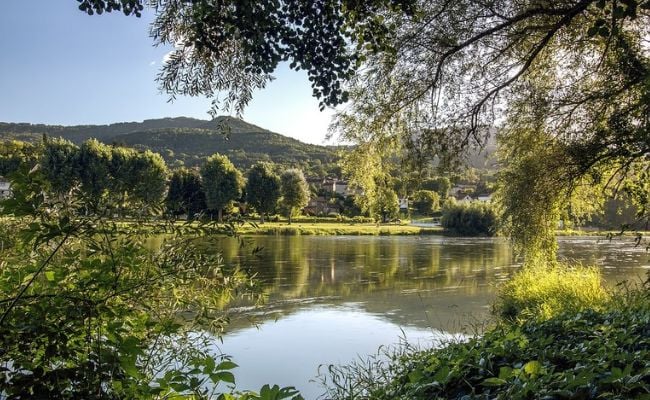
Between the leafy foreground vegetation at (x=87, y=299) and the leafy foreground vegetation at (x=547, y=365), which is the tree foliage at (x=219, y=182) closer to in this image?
the leafy foreground vegetation at (x=547, y=365)

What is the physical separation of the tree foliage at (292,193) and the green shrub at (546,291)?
44.8 metres

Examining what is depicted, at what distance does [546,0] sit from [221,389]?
606cm

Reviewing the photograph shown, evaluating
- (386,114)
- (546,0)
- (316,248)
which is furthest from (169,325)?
(316,248)

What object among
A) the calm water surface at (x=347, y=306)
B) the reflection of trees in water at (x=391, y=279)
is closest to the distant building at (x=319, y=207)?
the reflection of trees in water at (x=391, y=279)

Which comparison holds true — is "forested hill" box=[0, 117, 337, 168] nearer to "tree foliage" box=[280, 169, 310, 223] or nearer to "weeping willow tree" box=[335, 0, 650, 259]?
"tree foliage" box=[280, 169, 310, 223]

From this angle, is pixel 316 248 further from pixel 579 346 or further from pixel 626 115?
pixel 579 346

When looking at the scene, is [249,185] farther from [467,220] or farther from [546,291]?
[546,291]

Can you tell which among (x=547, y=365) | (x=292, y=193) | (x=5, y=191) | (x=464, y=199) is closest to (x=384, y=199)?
(x=547, y=365)

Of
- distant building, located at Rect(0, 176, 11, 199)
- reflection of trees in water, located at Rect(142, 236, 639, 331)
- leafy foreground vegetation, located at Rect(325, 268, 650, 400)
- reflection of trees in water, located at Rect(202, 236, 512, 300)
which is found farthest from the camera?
reflection of trees in water, located at Rect(202, 236, 512, 300)

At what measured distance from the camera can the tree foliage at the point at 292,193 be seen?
56.8 meters

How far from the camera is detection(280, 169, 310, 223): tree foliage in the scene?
56.8 m

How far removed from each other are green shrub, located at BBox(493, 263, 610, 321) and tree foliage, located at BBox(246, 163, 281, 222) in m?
43.9

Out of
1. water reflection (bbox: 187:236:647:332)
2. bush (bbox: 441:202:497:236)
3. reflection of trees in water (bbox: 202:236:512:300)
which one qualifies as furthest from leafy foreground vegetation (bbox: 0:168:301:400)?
bush (bbox: 441:202:497:236)

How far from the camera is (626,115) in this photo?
747 centimetres
